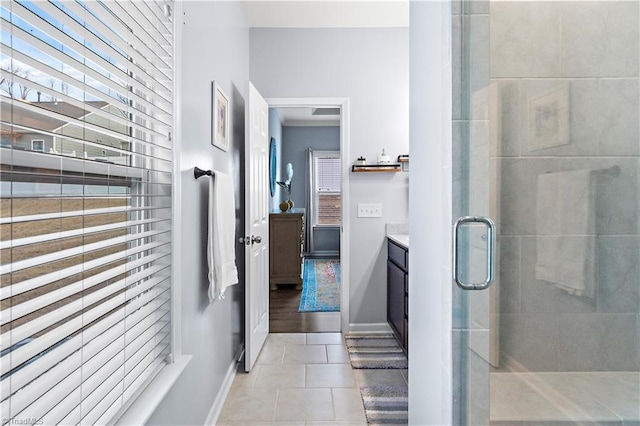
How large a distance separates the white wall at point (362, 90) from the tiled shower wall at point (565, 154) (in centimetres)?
251

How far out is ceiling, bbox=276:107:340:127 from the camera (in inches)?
262

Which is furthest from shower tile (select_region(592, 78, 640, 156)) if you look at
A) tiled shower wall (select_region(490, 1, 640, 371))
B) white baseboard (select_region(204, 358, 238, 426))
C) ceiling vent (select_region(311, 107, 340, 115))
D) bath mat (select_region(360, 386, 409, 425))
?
ceiling vent (select_region(311, 107, 340, 115))

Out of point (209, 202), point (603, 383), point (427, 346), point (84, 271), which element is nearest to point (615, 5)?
point (603, 383)

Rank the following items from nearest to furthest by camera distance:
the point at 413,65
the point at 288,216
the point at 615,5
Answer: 1. the point at 615,5
2. the point at 413,65
3. the point at 288,216

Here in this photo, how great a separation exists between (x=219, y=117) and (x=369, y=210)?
1732 mm

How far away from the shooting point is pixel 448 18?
1.22 metres

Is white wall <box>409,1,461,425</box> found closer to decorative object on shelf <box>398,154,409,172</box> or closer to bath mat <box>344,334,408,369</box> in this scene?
bath mat <box>344,334,408,369</box>

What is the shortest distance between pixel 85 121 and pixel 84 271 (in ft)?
1.20

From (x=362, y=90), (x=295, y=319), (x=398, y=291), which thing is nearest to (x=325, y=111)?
(x=362, y=90)

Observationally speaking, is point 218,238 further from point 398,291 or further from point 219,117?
point 398,291

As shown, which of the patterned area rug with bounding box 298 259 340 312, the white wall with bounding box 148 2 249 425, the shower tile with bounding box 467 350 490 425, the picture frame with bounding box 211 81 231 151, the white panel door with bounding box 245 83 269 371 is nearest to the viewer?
the shower tile with bounding box 467 350 490 425

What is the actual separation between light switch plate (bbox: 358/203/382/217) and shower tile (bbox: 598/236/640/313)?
2.82 m

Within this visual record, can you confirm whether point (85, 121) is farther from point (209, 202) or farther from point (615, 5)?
point (615, 5)

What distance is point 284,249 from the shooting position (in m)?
5.16
